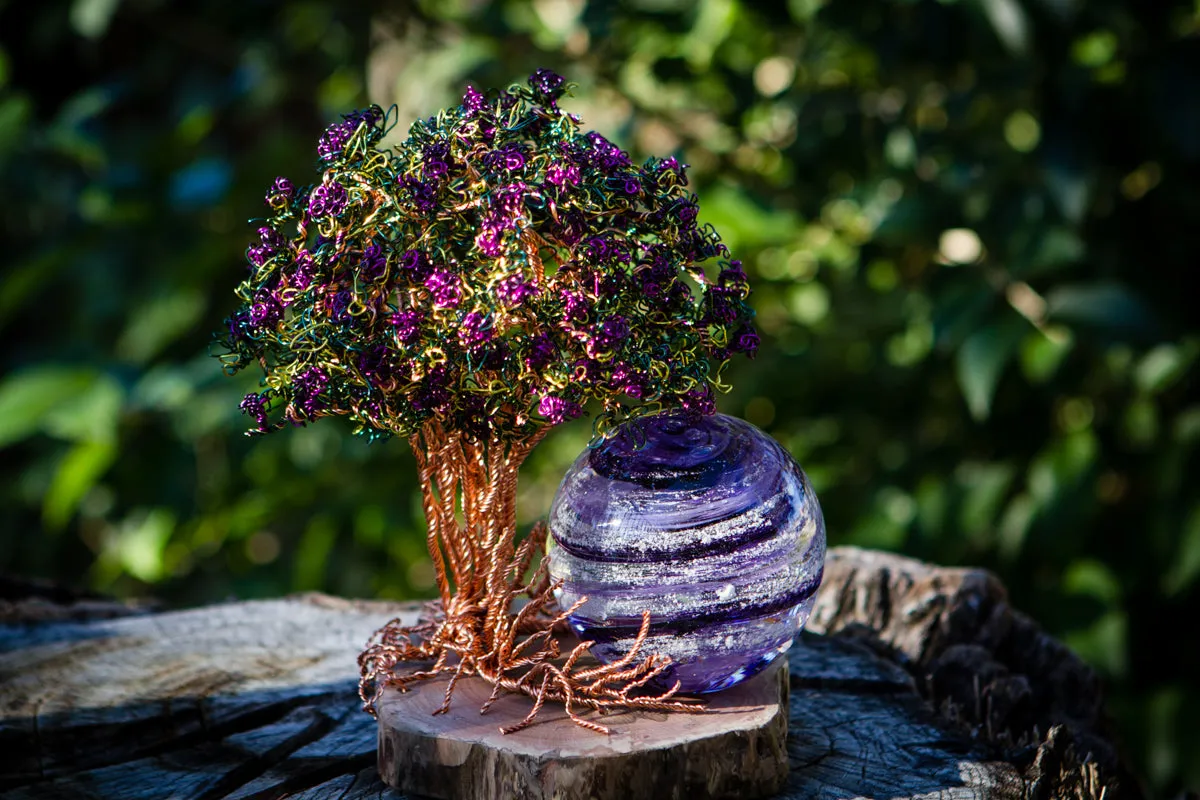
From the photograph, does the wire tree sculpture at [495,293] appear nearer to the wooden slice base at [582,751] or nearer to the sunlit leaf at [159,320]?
the wooden slice base at [582,751]

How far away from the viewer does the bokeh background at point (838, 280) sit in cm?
262

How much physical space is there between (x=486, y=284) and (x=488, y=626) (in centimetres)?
48

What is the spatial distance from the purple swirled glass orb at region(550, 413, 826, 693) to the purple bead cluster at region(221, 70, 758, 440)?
0.23ft

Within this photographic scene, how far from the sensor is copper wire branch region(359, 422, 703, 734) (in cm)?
147

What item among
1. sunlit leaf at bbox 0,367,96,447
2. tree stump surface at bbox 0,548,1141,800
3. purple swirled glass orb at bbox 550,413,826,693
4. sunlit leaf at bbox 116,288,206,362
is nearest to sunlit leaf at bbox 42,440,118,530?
sunlit leaf at bbox 0,367,96,447

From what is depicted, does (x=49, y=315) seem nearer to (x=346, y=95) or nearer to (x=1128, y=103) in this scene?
(x=346, y=95)

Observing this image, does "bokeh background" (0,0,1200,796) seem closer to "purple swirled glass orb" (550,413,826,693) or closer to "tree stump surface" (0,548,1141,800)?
→ "tree stump surface" (0,548,1141,800)

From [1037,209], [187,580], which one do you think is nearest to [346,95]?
[187,580]

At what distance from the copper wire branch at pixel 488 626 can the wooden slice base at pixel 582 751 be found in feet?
0.07

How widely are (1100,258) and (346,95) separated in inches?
88.7

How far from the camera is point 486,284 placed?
1.34 m

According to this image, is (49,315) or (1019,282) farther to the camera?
(49,315)

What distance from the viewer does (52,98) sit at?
465cm

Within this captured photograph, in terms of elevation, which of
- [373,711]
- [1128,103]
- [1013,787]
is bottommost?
[1013,787]
